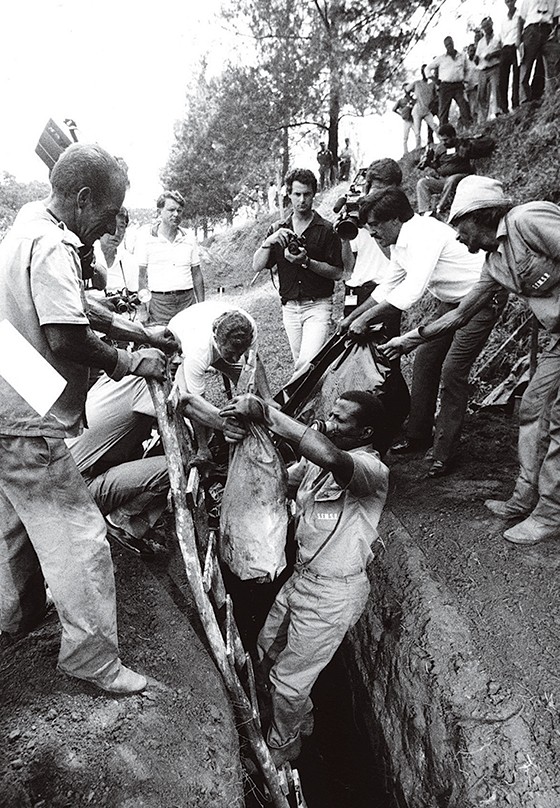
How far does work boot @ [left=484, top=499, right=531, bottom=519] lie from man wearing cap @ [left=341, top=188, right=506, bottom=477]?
60 centimetres

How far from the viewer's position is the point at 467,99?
36.5 ft

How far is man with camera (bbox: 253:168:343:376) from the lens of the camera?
4.55m

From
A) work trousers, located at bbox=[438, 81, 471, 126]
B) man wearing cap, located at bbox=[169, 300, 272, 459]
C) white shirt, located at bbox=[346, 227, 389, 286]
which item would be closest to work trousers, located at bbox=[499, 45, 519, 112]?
work trousers, located at bbox=[438, 81, 471, 126]

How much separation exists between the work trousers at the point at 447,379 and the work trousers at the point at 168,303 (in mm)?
2627

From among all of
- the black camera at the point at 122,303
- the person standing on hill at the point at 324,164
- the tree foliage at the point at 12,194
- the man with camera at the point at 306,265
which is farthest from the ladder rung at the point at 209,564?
the tree foliage at the point at 12,194

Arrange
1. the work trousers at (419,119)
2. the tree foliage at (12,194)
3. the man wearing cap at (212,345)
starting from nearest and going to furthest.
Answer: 1. the man wearing cap at (212,345)
2. the work trousers at (419,119)
3. the tree foliage at (12,194)

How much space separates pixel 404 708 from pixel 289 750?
63 centimetres

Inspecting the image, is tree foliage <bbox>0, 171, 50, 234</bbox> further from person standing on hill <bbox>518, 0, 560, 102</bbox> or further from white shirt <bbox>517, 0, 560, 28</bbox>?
white shirt <bbox>517, 0, 560, 28</bbox>

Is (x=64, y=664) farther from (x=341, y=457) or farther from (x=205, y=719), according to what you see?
(x=341, y=457)

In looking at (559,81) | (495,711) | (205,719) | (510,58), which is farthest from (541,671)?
(510,58)

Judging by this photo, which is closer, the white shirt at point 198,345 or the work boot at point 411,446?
the white shirt at point 198,345

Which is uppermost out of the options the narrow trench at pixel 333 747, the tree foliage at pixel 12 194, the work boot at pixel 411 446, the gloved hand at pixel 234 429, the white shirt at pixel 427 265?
the tree foliage at pixel 12 194

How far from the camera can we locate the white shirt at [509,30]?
8789 mm

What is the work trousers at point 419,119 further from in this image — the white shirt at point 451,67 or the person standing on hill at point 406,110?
the white shirt at point 451,67
